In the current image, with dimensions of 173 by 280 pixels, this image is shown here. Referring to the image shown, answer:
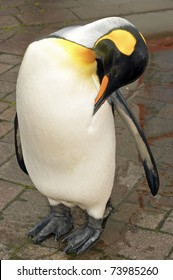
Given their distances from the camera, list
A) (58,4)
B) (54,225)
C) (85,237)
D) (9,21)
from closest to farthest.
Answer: (85,237) → (54,225) → (9,21) → (58,4)

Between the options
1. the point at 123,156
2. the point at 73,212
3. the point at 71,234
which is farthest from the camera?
the point at 123,156

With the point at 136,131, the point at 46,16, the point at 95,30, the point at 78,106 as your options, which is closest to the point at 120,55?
the point at 95,30

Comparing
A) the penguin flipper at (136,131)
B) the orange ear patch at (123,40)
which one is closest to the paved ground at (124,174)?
the penguin flipper at (136,131)

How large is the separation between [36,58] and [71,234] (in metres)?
0.97

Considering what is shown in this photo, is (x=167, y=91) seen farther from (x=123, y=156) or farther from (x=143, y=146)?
(x=143, y=146)

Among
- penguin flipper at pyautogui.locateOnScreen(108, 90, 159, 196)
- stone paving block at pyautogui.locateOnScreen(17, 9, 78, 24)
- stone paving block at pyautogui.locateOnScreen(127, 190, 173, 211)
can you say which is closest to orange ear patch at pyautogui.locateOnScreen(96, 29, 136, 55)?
penguin flipper at pyautogui.locateOnScreen(108, 90, 159, 196)

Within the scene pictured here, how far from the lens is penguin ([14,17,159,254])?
2.46m

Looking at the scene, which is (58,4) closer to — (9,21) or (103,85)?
(9,21)

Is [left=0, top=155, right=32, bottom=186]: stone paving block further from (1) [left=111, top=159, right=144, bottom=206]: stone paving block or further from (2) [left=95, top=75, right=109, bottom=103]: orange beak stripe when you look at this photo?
(2) [left=95, top=75, right=109, bottom=103]: orange beak stripe

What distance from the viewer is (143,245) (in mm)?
3033

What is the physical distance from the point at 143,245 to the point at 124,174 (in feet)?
2.31

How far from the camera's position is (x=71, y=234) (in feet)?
10.0
